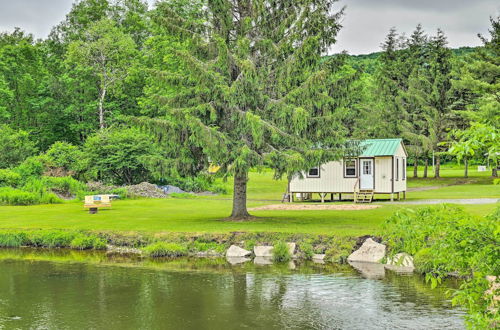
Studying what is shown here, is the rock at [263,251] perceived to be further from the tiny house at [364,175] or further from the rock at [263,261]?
the tiny house at [364,175]

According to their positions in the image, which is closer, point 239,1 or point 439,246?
point 439,246

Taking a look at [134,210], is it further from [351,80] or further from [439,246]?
[439,246]

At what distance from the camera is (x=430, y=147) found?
51.9 meters

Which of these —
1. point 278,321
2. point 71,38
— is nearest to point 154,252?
point 278,321

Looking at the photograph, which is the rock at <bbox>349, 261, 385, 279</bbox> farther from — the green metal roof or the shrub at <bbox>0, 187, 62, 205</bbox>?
the shrub at <bbox>0, 187, 62, 205</bbox>

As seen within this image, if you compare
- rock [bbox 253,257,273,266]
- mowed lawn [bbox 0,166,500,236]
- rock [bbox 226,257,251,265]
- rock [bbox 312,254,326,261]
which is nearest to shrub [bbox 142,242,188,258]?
mowed lawn [bbox 0,166,500,236]

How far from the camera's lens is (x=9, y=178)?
36406mm

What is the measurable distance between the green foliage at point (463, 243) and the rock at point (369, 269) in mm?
10484

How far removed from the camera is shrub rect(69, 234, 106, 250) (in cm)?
2045

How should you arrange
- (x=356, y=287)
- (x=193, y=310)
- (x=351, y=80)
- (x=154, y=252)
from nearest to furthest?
1. (x=193, y=310)
2. (x=356, y=287)
3. (x=154, y=252)
4. (x=351, y=80)

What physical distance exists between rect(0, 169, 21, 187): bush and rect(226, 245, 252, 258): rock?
74.2ft

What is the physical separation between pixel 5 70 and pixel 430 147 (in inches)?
1626

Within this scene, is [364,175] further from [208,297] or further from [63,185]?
[208,297]

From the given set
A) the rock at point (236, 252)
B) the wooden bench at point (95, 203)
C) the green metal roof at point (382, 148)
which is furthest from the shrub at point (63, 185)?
the rock at point (236, 252)
